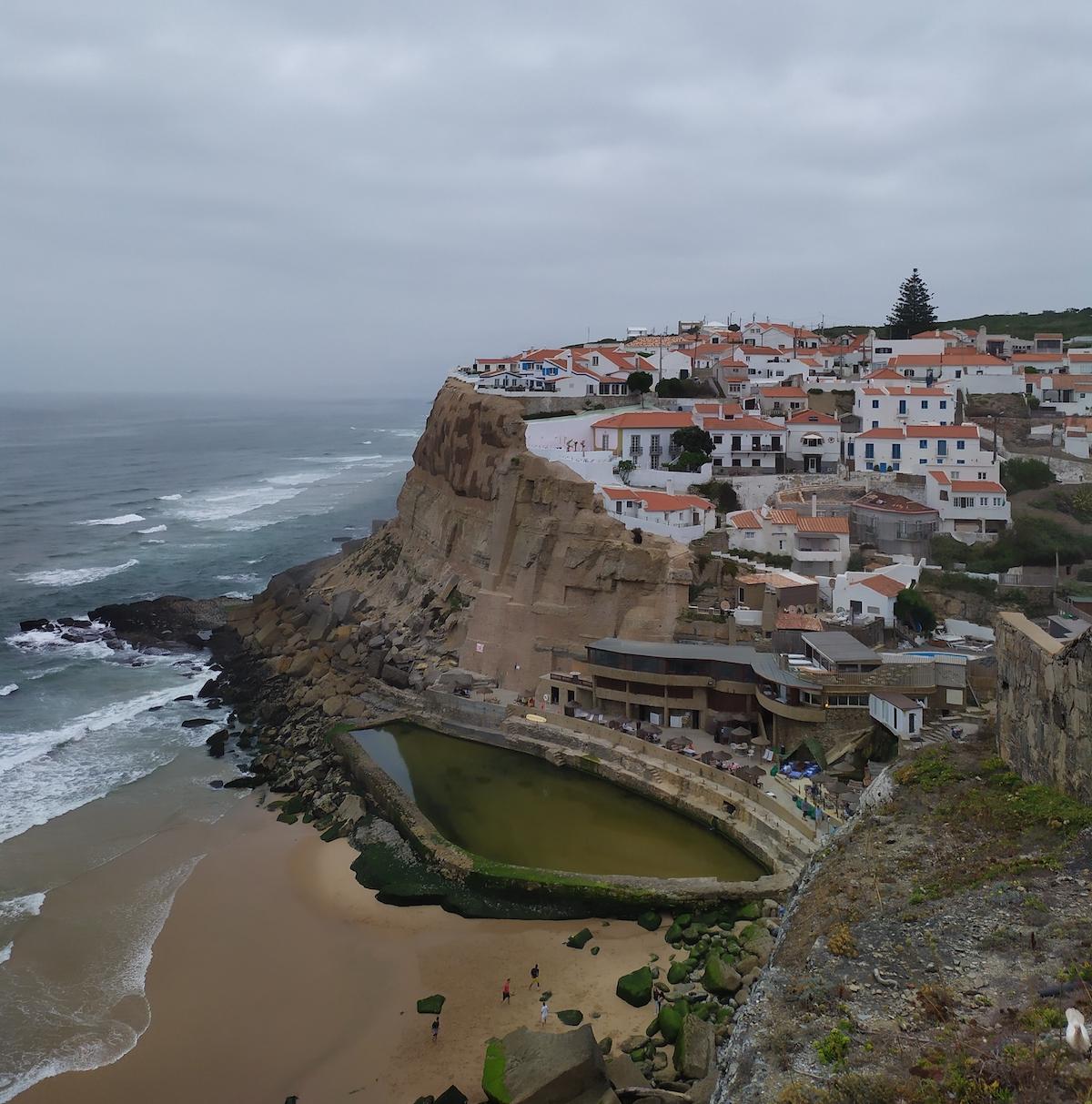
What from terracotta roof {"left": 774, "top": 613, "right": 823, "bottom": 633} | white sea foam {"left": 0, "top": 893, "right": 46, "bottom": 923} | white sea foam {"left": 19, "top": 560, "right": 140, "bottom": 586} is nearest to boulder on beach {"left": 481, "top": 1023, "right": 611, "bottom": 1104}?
white sea foam {"left": 0, "top": 893, "right": 46, "bottom": 923}

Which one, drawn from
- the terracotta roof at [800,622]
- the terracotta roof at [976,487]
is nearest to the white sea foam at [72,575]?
the terracotta roof at [800,622]

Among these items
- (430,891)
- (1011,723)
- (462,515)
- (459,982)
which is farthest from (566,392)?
(1011,723)

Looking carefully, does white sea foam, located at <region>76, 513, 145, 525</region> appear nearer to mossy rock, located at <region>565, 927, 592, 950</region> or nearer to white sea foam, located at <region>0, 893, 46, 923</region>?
white sea foam, located at <region>0, 893, 46, 923</region>

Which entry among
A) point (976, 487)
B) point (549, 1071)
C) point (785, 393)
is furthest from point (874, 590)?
point (549, 1071)

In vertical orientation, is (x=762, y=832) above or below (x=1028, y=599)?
below

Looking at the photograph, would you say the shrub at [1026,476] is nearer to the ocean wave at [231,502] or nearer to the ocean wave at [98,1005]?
the ocean wave at [98,1005]

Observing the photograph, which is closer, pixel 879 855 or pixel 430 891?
pixel 879 855

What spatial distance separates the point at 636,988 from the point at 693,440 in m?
21.8

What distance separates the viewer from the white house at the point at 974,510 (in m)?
28.0

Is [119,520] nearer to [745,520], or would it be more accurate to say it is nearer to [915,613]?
[745,520]

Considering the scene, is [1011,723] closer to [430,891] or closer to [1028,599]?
[430,891]

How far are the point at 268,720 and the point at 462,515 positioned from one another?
1066cm

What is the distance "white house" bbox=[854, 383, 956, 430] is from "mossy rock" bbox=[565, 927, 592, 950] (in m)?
23.3

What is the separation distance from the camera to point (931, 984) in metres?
6.36
